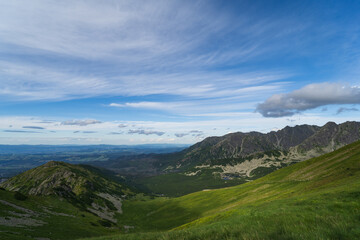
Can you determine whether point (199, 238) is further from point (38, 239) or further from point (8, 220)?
point (8, 220)

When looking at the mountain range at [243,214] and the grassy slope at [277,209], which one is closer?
the grassy slope at [277,209]

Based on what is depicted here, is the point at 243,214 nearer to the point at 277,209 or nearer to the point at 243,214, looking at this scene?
the point at 243,214

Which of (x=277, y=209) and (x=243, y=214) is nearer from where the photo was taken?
(x=277, y=209)

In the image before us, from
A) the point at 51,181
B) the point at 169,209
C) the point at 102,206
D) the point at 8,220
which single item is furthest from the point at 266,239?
the point at 51,181

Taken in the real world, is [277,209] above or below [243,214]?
above

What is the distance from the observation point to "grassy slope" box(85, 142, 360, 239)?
11.9m

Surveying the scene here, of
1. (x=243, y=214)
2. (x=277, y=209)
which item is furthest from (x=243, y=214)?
(x=277, y=209)

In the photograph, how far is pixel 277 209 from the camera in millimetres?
27594

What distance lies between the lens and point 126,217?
137 m

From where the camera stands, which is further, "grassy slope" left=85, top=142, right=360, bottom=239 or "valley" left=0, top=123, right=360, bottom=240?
"valley" left=0, top=123, right=360, bottom=240

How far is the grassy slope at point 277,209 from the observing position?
38.9 ft

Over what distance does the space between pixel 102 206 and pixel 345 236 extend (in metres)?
165

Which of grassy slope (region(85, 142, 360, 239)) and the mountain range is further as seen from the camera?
the mountain range

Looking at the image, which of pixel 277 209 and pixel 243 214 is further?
pixel 243 214
